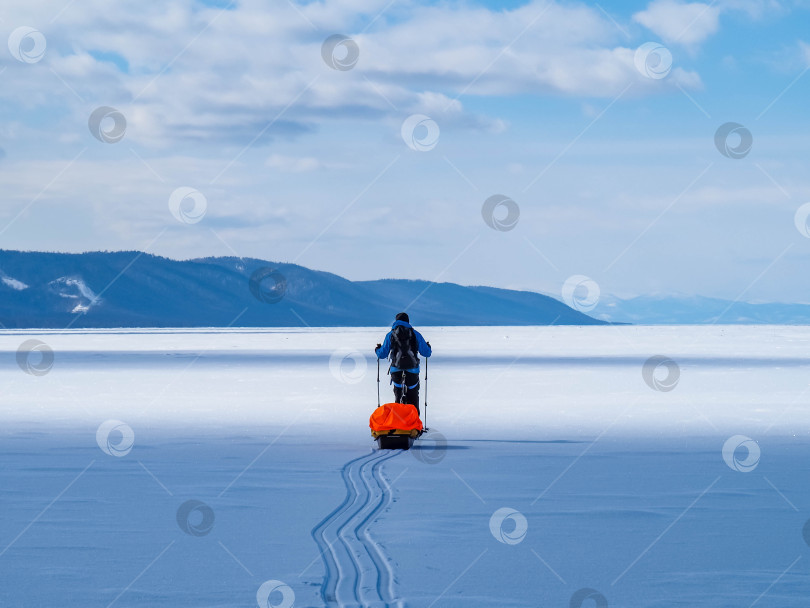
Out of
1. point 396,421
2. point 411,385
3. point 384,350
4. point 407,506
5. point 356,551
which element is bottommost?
point 356,551

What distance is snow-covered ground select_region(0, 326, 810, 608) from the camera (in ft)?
17.9

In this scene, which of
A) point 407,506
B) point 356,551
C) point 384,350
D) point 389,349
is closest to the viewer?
point 356,551

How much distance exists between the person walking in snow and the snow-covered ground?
2.30 ft

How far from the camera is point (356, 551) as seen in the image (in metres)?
6.16

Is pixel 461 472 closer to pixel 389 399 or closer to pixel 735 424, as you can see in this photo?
pixel 735 424

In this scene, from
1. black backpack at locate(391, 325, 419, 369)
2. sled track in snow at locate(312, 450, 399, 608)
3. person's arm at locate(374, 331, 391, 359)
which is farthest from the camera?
black backpack at locate(391, 325, 419, 369)

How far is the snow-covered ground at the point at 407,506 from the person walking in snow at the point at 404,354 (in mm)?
700

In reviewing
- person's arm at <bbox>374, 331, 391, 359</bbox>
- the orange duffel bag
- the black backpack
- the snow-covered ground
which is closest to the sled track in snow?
the snow-covered ground

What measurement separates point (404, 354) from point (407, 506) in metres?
4.83

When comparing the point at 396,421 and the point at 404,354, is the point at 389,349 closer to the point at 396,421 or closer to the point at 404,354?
the point at 404,354

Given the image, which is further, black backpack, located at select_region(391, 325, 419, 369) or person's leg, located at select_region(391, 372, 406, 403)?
person's leg, located at select_region(391, 372, 406, 403)

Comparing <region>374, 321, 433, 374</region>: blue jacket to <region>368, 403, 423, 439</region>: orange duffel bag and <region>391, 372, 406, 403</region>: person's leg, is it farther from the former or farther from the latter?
<region>368, 403, 423, 439</region>: orange duffel bag

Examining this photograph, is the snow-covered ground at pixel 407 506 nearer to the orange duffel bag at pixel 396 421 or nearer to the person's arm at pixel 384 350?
the orange duffel bag at pixel 396 421

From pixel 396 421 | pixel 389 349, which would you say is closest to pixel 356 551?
pixel 396 421
